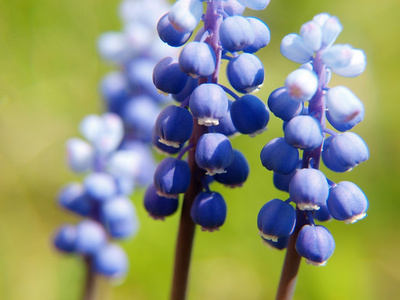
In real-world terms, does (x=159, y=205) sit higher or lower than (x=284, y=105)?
lower

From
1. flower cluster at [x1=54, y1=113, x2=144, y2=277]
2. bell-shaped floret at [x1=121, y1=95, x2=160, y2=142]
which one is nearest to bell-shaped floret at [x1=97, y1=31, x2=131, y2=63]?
bell-shaped floret at [x1=121, y1=95, x2=160, y2=142]

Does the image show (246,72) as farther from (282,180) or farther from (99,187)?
(99,187)

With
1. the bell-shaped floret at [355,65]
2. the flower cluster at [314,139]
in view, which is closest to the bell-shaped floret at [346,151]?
the flower cluster at [314,139]

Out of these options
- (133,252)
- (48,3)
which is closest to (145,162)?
(133,252)

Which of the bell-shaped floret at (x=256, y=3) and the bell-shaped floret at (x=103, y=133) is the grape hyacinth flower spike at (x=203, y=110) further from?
the bell-shaped floret at (x=103, y=133)

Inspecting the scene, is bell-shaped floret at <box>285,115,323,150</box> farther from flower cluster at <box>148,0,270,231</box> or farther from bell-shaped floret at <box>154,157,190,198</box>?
bell-shaped floret at <box>154,157,190,198</box>

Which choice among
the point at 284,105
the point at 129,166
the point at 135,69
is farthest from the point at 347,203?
the point at 135,69

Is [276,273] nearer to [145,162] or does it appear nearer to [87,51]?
[145,162]
